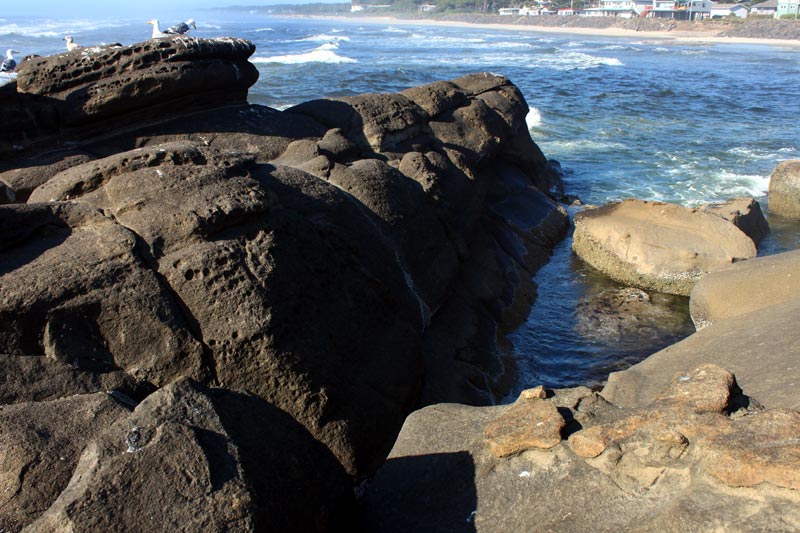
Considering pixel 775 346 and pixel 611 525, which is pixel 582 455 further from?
pixel 775 346

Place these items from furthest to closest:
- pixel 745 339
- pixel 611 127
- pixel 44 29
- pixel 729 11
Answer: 1. pixel 729 11
2. pixel 44 29
3. pixel 611 127
4. pixel 745 339

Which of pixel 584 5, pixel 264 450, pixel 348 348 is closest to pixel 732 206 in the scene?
pixel 348 348

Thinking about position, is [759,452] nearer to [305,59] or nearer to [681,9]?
[305,59]

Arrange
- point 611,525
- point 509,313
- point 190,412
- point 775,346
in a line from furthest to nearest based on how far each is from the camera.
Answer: point 509,313, point 775,346, point 611,525, point 190,412

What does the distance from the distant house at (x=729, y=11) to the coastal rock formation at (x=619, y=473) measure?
77.9 m

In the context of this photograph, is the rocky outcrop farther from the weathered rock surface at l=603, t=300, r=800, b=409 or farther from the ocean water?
the weathered rock surface at l=603, t=300, r=800, b=409

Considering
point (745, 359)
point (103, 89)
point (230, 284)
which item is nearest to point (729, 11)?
point (745, 359)

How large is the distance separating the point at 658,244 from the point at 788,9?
68669 millimetres

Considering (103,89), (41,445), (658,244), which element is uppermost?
(103,89)

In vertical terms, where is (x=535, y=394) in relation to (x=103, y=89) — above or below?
below

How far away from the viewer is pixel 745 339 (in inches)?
211

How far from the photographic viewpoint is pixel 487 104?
33.2 feet

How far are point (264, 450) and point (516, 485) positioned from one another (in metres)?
1.13

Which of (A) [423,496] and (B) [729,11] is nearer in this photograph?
(A) [423,496]
